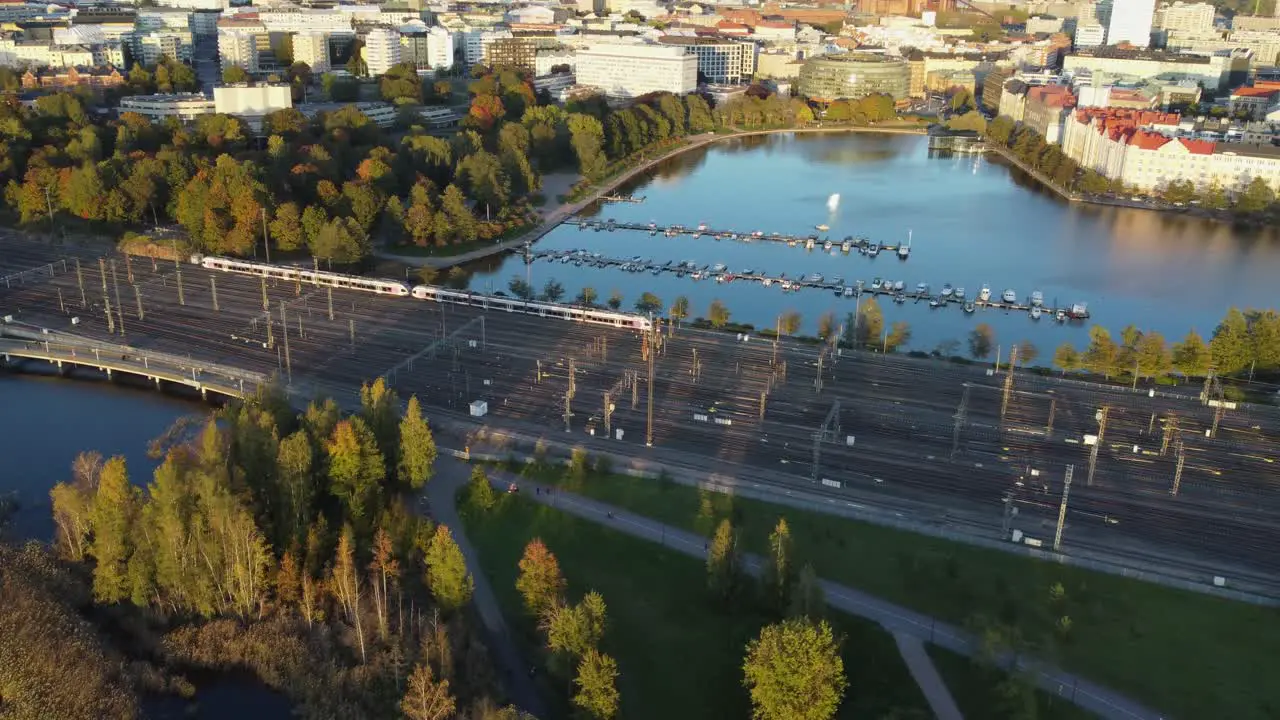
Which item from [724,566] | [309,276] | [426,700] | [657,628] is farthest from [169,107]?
[426,700]

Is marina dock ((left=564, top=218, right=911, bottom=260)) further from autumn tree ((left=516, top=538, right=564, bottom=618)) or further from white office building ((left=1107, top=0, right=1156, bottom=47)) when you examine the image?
white office building ((left=1107, top=0, right=1156, bottom=47))

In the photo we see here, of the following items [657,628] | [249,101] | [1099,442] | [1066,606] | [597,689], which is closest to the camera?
[597,689]

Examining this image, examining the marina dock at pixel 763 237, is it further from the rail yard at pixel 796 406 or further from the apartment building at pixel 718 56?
the apartment building at pixel 718 56

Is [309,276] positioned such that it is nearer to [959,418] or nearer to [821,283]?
[821,283]

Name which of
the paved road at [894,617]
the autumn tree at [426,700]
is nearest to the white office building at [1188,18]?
the paved road at [894,617]

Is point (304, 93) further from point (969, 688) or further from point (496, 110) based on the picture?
point (969, 688)
